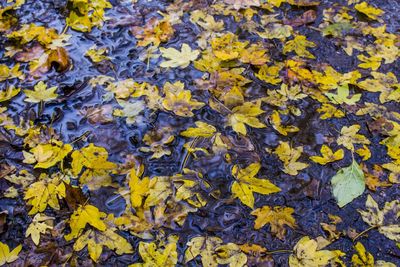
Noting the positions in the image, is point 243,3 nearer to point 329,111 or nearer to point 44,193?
point 329,111

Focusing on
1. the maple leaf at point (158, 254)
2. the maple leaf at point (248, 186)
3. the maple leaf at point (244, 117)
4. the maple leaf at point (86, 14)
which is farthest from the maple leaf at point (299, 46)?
the maple leaf at point (158, 254)

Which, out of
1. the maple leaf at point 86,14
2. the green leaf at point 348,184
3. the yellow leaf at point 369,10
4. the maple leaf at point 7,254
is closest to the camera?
the maple leaf at point 7,254

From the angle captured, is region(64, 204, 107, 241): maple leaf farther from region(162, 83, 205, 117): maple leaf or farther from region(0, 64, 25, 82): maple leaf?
region(0, 64, 25, 82): maple leaf

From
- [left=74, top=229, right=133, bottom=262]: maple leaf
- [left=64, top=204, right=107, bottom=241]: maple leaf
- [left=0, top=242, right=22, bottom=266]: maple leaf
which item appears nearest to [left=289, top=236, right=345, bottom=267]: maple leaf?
[left=74, top=229, right=133, bottom=262]: maple leaf

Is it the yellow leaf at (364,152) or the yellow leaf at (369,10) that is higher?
the yellow leaf at (369,10)

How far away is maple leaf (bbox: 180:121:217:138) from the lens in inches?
75.5

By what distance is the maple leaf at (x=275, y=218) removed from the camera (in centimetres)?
162

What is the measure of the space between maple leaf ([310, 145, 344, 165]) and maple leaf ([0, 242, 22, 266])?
138 cm

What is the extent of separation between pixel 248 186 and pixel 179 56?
0.99m

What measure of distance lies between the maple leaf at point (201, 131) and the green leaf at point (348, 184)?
633 millimetres

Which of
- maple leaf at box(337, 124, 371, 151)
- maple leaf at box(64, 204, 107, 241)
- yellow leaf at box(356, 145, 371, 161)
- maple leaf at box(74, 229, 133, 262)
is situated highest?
maple leaf at box(337, 124, 371, 151)

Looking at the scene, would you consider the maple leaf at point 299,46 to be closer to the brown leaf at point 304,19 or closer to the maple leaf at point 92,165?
the brown leaf at point 304,19

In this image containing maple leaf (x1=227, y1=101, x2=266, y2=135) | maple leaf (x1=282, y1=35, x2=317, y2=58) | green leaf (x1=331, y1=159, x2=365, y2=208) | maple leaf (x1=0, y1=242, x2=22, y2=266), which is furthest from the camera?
maple leaf (x1=282, y1=35, x2=317, y2=58)

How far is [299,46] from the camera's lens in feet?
8.02
